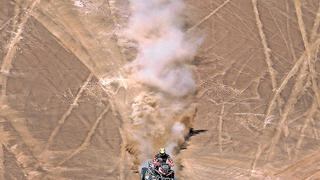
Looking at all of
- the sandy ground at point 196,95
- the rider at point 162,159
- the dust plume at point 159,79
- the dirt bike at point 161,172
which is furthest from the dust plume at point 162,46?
the dirt bike at point 161,172

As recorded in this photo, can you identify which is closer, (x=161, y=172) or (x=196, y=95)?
(x=161, y=172)

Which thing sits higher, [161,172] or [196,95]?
[196,95]

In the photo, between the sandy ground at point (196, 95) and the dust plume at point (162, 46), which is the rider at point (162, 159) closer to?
the sandy ground at point (196, 95)

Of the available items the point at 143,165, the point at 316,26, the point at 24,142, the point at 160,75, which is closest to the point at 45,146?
the point at 24,142

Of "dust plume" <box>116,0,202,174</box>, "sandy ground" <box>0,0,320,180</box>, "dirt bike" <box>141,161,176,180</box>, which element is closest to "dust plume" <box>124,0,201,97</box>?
"dust plume" <box>116,0,202,174</box>

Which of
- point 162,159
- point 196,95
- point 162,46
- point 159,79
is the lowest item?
point 162,159

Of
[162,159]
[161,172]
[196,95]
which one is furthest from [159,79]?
[161,172]

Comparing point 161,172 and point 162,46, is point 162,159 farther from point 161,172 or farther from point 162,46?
point 162,46

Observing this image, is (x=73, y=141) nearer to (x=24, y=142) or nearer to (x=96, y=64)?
(x=24, y=142)

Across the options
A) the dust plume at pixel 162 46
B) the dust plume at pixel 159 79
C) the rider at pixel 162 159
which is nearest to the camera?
the rider at pixel 162 159
